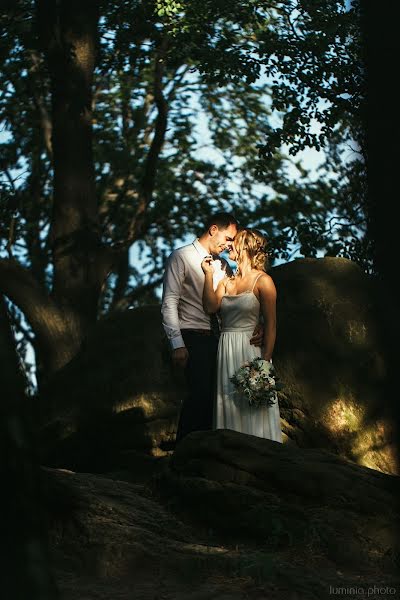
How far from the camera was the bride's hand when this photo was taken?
28.5 ft

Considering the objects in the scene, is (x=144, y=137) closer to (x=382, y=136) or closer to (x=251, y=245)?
(x=251, y=245)

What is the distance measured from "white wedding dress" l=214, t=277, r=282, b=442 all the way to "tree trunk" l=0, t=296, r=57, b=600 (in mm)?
5161

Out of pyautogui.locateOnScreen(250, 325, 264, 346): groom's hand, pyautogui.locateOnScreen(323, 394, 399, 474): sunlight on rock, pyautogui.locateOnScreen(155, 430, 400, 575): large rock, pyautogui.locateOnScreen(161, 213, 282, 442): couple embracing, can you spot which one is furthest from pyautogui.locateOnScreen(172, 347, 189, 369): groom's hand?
pyautogui.locateOnScreen(323, 394, 399, 474): sunlight on rock

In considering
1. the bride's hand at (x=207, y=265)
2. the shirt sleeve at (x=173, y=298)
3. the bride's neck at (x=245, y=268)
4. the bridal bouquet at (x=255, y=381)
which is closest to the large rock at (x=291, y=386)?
the bridal bouquet at (x=255, y=381)

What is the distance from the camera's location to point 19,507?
3281 mm

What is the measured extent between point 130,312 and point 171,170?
12674mm

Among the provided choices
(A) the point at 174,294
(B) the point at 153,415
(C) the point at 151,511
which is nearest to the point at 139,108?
(B) the point at 153,415

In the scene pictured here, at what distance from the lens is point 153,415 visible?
433 inches

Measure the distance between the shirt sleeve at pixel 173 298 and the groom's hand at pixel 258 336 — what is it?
0.76 m

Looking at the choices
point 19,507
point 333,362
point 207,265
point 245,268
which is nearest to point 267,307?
point 245,268

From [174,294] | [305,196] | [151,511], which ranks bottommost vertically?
[151,511]

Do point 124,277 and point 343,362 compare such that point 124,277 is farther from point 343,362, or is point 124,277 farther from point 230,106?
point 343,362

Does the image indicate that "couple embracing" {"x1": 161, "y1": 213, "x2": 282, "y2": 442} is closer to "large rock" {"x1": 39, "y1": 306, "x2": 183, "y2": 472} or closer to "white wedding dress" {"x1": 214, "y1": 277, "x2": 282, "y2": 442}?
"white wedding dress" {"x1": 214, "y1": 277, "x2": 282, "y2": 442}

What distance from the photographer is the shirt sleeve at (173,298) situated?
839 cm
